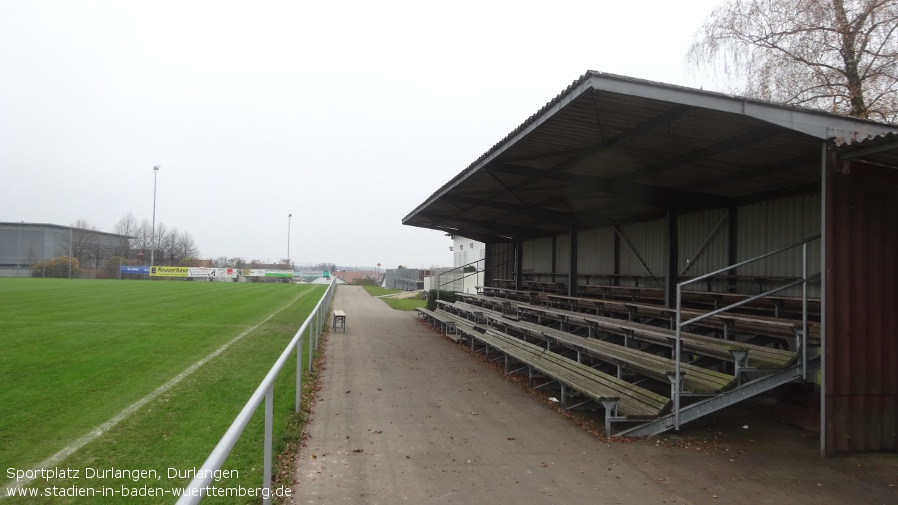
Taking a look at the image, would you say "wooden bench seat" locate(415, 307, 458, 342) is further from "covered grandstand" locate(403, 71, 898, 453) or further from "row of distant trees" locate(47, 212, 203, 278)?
"row of distant trees" locate(47, 212, 203, 278)

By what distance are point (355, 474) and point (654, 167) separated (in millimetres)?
6672

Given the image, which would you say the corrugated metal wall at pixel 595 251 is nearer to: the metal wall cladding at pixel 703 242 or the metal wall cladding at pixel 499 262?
the metal wall cladding at pixel 703 242

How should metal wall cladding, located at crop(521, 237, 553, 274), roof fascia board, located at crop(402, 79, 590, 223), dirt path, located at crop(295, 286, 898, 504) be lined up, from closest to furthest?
dirt path, located at crop(295, 286, 898, 504) → roof fascia board, located at crop(402, 79, 590, 223) → metal wall cladding, located at crop(521, 237, 553, 274)

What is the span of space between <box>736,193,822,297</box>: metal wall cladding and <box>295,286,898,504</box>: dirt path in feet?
7.24

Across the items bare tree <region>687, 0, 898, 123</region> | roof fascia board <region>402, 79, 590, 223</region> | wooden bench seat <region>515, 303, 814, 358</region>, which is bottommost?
wooden bench seat <region>515, 303, 814, 358</region>

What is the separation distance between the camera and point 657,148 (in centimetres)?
816

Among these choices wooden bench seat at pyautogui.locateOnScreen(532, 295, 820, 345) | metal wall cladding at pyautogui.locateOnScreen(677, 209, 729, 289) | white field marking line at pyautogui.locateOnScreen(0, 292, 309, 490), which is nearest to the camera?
white field marking line at pyautogui.locateOnScreen(0, 292, 309, 490)

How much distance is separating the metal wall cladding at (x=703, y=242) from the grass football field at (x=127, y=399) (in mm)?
7571

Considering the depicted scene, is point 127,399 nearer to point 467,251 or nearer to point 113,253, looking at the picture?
point 467,251

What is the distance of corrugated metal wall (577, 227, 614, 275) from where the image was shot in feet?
47.8

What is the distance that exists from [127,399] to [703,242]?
9.80 m

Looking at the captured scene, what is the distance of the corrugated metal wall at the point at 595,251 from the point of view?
1458cm

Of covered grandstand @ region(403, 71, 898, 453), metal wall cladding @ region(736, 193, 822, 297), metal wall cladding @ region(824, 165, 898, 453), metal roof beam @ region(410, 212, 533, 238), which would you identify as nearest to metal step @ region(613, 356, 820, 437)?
covered grandstand @ region(403, 71, 898, 453)

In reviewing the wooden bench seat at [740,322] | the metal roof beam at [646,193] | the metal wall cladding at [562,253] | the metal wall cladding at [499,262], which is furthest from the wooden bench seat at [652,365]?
the metal wall cladding at [499,262]
